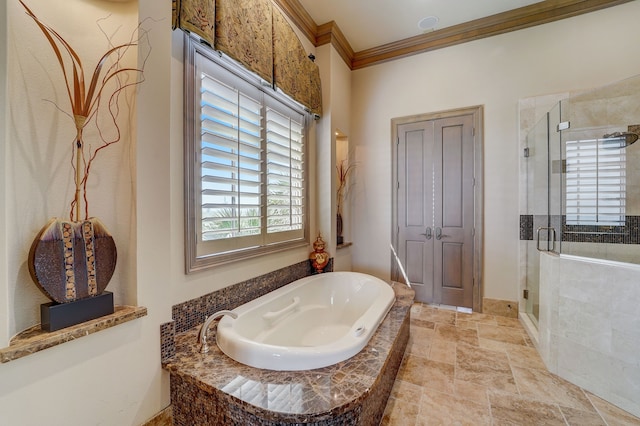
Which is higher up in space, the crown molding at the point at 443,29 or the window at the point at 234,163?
the crown molding at the point at 443,29

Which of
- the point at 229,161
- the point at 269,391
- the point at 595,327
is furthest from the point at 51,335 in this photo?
the point at 595,327

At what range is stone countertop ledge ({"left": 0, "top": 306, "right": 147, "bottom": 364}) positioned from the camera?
0.86m

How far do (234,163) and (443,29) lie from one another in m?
3.02

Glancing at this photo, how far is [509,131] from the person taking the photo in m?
2.92

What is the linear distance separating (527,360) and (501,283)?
1021 mm

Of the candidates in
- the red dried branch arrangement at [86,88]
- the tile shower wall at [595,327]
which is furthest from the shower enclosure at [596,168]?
the red dried branch arrangement at [86,88]

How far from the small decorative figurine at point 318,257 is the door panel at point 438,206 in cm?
115

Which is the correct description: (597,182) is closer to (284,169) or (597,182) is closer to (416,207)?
(416,207)

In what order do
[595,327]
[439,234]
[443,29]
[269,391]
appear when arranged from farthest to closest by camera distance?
[439,234]
[443,29]
[595,327]
[269,391]

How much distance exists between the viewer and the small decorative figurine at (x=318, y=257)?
9.37 ft

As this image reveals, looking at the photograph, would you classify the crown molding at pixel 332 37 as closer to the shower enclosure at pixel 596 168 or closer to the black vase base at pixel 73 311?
the shower enclosure at pixel 596 168

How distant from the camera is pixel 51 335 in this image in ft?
3.10

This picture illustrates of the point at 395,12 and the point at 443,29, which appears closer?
the point at 395,12

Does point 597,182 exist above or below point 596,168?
below
